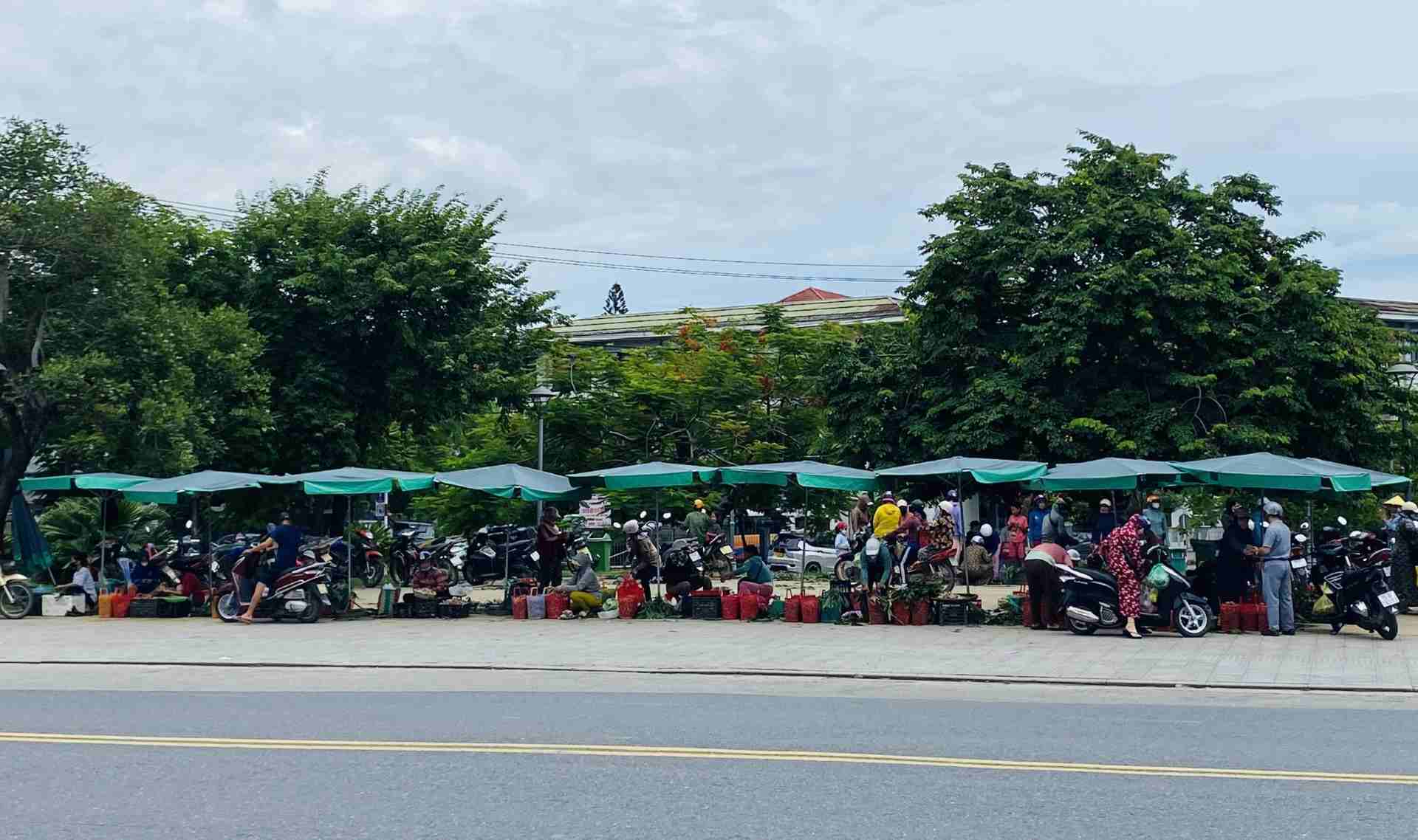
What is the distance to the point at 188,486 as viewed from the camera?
2297cm

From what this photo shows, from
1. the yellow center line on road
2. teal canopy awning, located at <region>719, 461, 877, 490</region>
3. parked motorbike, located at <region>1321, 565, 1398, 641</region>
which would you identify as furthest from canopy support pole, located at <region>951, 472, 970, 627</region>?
the yellow center line on road

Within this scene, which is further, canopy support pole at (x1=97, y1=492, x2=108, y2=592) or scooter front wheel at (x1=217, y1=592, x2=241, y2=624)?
canopy support pole at (x1=97, y1=492, x2=108, y2=592)

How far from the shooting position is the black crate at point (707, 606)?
22.2 meters

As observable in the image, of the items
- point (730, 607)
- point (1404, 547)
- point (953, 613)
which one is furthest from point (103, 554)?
point (1404, 547)

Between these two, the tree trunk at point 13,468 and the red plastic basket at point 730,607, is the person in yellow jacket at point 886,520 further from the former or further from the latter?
the tree trunk at point 13,468

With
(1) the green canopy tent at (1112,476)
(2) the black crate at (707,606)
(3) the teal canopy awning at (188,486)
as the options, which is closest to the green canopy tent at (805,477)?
(2) the black crate at (707,606)

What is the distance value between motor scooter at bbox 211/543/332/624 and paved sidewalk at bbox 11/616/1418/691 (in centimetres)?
57

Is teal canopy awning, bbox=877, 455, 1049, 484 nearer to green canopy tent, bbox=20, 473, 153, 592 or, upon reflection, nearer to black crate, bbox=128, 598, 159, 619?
black crate, bbox=128, 598, 159, 619

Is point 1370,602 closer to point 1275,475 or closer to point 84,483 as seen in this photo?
point 1275,475

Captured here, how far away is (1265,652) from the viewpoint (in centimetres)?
1703

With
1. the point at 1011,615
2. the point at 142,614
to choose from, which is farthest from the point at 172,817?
the point at 142,614

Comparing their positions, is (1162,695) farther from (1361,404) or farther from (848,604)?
(1361,404)

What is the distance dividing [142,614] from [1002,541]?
15807 millimetres

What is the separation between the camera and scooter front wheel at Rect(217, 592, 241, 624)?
73.8 feet
